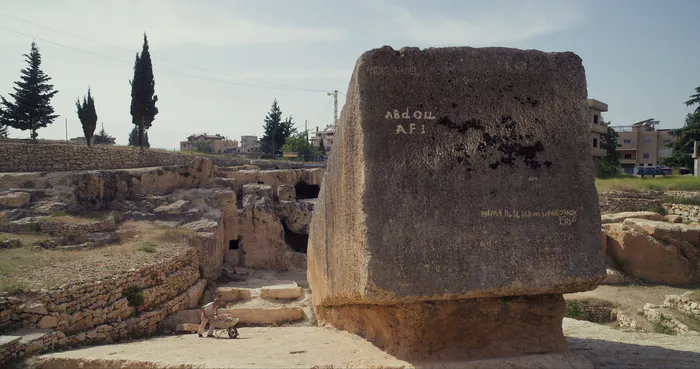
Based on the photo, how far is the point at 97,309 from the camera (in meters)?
7.22

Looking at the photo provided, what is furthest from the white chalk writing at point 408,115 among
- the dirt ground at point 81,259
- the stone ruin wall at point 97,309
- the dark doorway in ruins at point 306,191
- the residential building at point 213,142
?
the residential building at point 213,142

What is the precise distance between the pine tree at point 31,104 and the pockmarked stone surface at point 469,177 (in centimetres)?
2264

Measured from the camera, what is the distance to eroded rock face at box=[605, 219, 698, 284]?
12.8 meters

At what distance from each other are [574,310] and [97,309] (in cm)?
992

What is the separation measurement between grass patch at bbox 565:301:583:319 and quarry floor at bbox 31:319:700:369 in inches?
175

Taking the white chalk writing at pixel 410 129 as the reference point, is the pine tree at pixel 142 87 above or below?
above

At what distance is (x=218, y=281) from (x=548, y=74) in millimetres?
10788

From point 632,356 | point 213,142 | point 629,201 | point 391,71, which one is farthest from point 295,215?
point 213,142

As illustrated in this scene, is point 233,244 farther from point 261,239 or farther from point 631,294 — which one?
point 631,294

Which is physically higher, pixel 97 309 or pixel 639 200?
pixel 639 200

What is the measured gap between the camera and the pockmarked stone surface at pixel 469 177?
10.3 feet

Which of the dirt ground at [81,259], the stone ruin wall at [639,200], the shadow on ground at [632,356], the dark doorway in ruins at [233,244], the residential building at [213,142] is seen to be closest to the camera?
the shadow on ground at [632,356]

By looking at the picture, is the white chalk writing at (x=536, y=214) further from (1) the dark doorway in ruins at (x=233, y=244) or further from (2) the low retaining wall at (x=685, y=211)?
(2) the low retaining wall at (x=685, y=211)

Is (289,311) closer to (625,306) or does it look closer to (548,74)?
(548,74)
